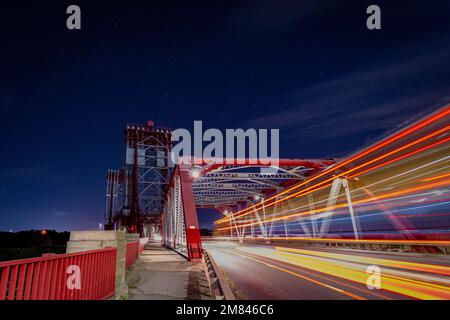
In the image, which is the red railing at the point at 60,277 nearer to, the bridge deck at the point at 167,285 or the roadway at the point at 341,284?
the bridge deck at the point at 167,285

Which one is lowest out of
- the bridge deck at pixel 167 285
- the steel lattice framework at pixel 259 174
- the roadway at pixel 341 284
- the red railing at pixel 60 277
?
the bridge deck at pixel 167 285

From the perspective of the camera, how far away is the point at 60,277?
486cm

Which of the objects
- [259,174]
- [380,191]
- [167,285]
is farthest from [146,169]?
[167,285]

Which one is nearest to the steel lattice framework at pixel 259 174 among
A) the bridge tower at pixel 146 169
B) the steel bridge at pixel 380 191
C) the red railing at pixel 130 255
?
the steel bridge at pixel 380 191

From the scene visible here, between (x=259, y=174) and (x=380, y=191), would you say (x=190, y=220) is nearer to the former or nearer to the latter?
(x=380, y=191)

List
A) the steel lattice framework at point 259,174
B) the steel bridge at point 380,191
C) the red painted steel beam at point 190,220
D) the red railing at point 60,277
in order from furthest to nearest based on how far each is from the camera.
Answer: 1. the steel lattice framework at point 259,174
2. the red painted steel beam at point 190,220
3. the steel bridge at point 380,191
4. the red railing at point 60,277

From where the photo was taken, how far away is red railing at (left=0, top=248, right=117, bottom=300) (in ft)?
12.5

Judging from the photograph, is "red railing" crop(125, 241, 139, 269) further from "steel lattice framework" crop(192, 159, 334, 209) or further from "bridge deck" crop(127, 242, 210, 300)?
"steel lattice framework" crop(192, 159, 334, 209)

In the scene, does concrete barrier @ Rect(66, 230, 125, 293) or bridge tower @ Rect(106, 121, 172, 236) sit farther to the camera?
bridge tower @ Rect(106, 121, 172, 236)

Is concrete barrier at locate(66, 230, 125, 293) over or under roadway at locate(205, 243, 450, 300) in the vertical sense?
over

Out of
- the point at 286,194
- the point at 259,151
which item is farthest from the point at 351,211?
the point at 286,194

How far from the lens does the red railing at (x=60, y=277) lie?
12.5 feet

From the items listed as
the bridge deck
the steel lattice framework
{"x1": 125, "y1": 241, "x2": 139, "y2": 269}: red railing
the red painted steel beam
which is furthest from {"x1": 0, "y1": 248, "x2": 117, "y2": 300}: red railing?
the steel lattice framework
